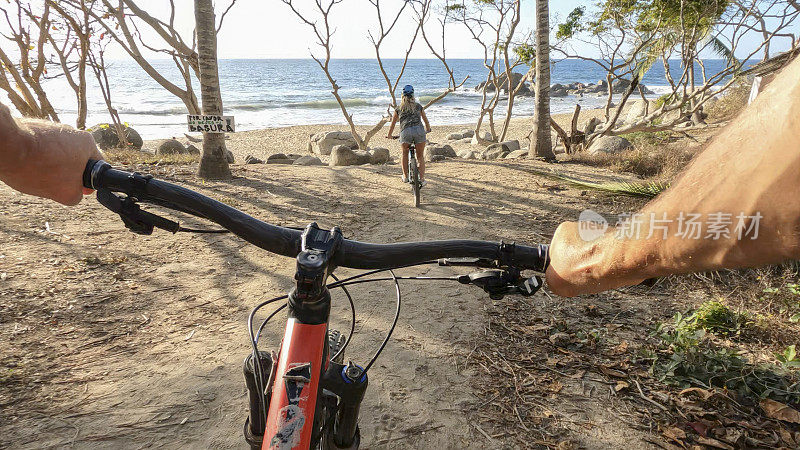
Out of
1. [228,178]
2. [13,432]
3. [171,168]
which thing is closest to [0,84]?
[171,168]

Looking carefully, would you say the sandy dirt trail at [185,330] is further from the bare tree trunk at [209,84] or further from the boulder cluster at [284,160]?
the boulder cluster at [284,160]

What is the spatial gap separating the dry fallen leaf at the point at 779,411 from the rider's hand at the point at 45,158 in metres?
3.46

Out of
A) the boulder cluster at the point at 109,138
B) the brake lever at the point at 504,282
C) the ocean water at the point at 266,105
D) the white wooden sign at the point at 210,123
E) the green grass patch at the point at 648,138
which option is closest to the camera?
the brake lever at the point at 504,282

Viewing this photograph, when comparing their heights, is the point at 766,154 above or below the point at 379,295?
above

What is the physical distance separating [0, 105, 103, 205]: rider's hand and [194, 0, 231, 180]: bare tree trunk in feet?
23.1

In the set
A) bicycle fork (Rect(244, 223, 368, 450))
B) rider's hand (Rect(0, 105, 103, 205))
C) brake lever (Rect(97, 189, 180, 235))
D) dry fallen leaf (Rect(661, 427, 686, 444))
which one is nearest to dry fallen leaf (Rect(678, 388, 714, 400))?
dry fallen leaf (Rect(661, 427, 686, 444))

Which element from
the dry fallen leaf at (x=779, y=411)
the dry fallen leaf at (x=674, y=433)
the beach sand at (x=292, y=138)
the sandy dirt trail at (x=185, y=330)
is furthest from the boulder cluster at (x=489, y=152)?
the dry fallen leaf at (x=674, y=433)

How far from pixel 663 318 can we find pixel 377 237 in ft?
10.8

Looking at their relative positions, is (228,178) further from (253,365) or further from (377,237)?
(253,365)

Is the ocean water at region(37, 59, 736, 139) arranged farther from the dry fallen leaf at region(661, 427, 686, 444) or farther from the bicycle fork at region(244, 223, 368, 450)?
the bicycle fork at region(244, 223, 368, 450)

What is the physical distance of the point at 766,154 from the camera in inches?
31.3

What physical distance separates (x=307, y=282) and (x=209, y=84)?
785 cm

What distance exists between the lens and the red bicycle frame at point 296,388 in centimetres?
117

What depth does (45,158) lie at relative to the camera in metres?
1.41
